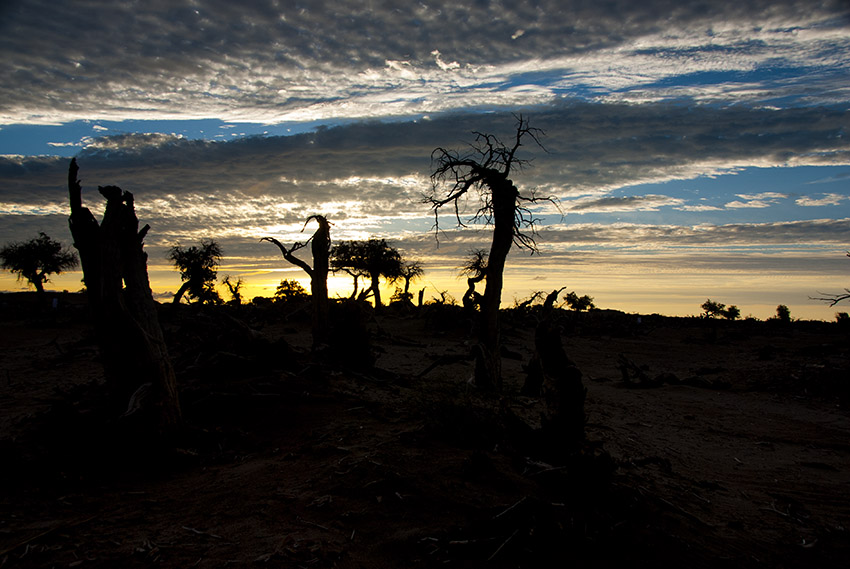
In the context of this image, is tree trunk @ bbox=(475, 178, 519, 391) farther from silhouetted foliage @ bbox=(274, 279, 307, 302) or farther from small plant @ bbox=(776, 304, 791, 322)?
small plant @ bbox=(776, 304, 791, 322)

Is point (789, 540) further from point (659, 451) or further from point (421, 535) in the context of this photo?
point (421, 535)

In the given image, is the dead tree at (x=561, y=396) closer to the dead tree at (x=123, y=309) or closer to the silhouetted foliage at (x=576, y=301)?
the dead tree at (x=123, y=309)

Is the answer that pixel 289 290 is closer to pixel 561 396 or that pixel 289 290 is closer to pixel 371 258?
pixel 371 258

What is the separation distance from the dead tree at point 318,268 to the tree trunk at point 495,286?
19.2 feet

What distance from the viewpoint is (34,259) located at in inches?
1383

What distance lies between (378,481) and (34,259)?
40239 mm

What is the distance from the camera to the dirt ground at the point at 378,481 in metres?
4.24

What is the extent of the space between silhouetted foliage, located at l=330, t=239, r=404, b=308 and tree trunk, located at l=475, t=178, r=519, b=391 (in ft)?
99.3

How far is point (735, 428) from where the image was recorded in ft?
37.1

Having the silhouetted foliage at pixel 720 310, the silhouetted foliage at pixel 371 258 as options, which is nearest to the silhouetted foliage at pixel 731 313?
the silhouetted foliage at pixel 720 310

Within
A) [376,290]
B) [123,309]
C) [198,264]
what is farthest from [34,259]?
[123,309]

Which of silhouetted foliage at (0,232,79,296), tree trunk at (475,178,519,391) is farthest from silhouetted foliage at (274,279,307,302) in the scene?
tree trunk at (475,178,519,391)

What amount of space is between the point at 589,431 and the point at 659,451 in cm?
116

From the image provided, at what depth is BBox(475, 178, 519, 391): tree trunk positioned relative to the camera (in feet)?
36.6
